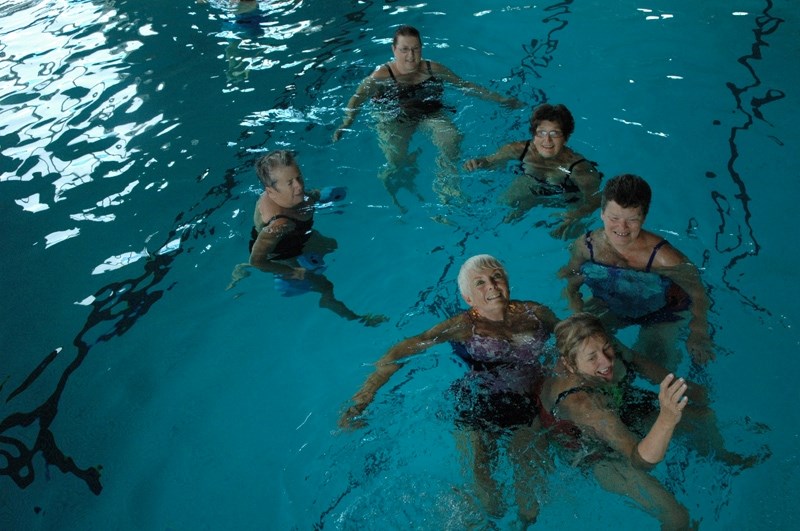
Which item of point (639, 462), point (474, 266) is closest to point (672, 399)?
point (639, 462)

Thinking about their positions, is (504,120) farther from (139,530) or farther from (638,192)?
(139,530)

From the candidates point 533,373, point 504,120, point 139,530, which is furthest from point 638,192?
point 139,530

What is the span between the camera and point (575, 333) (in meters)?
2.78

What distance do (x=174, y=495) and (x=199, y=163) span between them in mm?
3165

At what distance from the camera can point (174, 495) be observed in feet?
11.5

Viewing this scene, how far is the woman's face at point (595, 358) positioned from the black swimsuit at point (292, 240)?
2.15m

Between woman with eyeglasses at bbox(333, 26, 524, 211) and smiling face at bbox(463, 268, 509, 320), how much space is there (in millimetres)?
1986

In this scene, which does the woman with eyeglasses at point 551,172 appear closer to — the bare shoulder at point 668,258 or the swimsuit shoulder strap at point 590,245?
the swimsuit shoulder strap at point 590,245

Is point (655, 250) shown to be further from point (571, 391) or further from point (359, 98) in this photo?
point (359, 98)

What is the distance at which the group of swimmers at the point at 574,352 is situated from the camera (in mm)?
2742

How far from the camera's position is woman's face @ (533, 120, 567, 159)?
434 cm

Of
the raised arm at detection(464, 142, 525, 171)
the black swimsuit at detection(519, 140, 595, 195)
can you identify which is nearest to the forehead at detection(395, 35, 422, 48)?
the raised arm at detection(464, 142, 525, 171)

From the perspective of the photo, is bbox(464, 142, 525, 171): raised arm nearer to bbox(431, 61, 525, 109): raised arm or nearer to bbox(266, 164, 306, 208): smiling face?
bbox(431, 61, 525, 109): raised arm

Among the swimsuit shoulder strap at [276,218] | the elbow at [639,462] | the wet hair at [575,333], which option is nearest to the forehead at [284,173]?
the swimsuit shoulder strap at [276,218]
